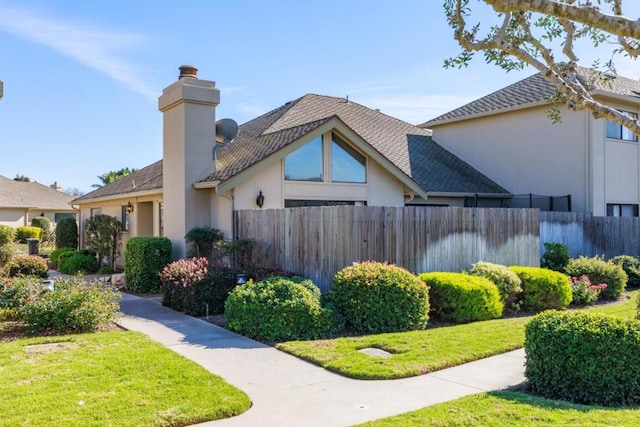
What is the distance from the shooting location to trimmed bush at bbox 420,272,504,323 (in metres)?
10.7

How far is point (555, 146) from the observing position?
20.0 m

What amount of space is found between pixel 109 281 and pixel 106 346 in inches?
363

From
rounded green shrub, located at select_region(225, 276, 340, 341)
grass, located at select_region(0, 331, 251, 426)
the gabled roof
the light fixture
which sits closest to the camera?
grass, located at select_region(0, 331, 251, 426)

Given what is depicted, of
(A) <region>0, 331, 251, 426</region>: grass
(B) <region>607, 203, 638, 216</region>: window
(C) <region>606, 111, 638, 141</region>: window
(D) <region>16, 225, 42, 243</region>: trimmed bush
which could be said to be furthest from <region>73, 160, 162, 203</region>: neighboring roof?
(B) <region>607, 203, 638, 216</region>: window

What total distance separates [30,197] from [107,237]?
93.3 ft

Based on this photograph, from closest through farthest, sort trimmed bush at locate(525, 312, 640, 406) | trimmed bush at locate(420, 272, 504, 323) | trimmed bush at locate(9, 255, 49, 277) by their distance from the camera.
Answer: trimmed bush at locate(525, 312, 640, 406) < trimmed bush at locate(420, 272, 504, 323) < trimmed bush at locate(9, 255, 49, 277)

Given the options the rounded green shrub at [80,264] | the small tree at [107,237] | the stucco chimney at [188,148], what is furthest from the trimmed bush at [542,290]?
the rounded green shrub at [80,264]

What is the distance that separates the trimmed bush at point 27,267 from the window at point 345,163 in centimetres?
1061

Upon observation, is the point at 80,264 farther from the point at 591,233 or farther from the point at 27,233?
the point at 27,233

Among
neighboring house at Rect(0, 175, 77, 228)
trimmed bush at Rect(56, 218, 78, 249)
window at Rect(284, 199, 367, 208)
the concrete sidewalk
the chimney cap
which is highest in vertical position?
the chimney cap

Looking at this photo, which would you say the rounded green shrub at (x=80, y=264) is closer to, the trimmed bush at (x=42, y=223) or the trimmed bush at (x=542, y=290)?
the trimmed bush at (x=542, y=290)

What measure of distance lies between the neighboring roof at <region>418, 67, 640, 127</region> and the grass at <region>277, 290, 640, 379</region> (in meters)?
13.0

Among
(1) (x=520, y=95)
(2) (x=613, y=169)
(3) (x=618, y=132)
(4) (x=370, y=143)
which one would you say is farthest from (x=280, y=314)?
(3) (x=618, y=132)

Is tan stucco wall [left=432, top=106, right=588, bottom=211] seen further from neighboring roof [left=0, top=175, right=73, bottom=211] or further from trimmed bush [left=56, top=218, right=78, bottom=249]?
neighboring roof [left=0, top=175, right=73, bottom=211]
